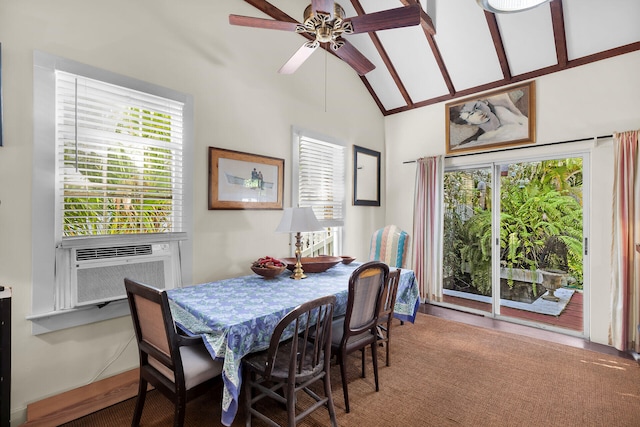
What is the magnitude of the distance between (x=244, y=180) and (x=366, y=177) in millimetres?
2177

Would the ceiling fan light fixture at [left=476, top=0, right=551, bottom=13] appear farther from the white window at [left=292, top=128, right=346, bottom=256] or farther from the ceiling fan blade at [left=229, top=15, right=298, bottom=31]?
the white window at [left=292, top=128, right=346, bottom=256]

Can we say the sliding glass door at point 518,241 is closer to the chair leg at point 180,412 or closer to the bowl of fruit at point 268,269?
the bowl of fruit at point 268,269

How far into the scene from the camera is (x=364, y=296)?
2.14 metres

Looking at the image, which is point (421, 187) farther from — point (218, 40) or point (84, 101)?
point (84, 101)

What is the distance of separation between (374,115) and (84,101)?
3783 millimetres

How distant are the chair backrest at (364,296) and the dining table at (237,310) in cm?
16

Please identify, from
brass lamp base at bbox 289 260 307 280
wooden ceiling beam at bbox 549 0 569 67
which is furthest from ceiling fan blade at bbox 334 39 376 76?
wooden ceiling beam at bbox 549 0 569 67

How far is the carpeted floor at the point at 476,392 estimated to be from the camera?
204 cm

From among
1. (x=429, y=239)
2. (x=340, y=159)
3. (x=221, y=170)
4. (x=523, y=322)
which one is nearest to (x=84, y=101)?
(x=221, y=170)

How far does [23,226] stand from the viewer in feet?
6.61

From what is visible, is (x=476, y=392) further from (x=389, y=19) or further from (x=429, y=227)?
(x=389, y=19)

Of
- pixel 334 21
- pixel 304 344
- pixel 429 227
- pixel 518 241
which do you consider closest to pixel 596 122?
pixel 518 241

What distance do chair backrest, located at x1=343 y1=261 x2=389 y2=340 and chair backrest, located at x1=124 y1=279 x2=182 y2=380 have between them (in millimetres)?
1023

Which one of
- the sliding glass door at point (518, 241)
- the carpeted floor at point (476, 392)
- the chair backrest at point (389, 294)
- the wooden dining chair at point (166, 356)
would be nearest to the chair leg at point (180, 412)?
the wooden dining chair at point (166, 356)
